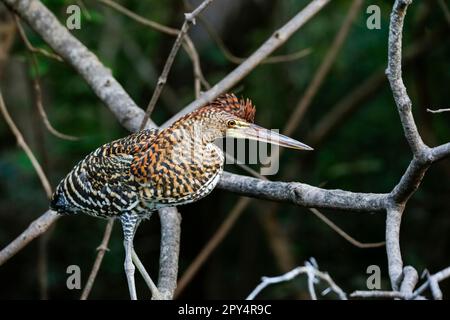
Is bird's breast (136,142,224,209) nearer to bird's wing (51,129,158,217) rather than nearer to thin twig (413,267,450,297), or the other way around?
bird's wing (51,129,158,217)

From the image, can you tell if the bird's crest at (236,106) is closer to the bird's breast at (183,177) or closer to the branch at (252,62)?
the bird's breast at (183,177)

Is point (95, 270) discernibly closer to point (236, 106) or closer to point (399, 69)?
point (236, 106)

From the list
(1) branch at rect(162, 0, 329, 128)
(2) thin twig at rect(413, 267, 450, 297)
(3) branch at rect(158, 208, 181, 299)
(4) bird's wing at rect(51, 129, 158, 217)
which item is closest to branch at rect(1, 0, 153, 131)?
(1) branch at rect(162, 0, 329, 128)

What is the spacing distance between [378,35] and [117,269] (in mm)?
3144

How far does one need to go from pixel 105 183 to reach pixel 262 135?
0.76 meters

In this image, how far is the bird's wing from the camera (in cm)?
328

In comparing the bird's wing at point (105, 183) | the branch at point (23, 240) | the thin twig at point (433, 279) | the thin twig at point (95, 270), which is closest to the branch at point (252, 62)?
the bird's wing at point (105, 183)

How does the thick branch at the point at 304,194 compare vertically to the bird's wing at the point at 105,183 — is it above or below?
below

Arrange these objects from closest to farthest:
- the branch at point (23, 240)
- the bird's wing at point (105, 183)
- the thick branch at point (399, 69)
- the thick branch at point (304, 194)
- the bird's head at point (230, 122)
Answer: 1. the thick branch at point (399, 69)
2. the thick branch at point (304, 194)
3. the bird's head at point (230, 122)
4. the bird's wing at point (105, 183)
5. the branch at point (23, 240)

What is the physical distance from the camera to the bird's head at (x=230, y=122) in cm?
313

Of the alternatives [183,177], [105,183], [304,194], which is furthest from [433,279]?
[105,183]

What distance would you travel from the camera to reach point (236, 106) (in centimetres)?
319

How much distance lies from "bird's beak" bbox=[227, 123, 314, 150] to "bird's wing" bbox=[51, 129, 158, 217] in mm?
394
